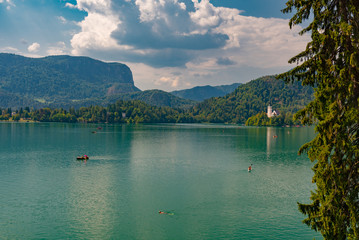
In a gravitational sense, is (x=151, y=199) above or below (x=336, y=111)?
below

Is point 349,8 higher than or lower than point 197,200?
higher

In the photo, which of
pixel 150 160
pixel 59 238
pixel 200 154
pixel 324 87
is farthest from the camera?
pixel 200 154

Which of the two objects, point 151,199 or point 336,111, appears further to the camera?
point 151,199

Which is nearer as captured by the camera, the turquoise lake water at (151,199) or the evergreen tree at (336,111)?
the evergreen tree at (336,111)

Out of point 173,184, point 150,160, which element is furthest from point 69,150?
point 173,184

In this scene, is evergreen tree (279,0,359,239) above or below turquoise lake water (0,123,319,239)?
above

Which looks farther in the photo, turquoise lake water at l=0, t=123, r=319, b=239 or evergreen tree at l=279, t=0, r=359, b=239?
turquoise lake water at l=0, t=123, r=319, b=239

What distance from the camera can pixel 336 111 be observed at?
1991cm

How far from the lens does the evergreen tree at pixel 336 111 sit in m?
19.9

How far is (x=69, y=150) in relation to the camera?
120 m

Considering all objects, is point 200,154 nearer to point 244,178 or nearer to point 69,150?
point 244,178

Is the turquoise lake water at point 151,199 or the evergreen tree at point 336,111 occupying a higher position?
the evergreen tree at point 336,111

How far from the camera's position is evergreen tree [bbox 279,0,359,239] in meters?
19.9

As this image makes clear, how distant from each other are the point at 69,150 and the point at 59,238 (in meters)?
88.4
